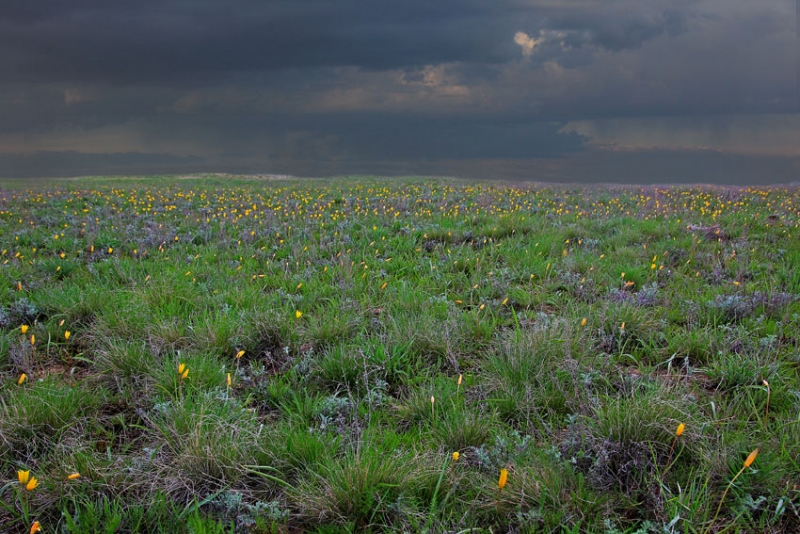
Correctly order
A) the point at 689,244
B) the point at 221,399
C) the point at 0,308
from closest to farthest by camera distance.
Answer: the point at 221,399 → the point at 0,308 → the point at 689,244

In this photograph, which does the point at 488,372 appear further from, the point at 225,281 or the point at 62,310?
the point at 62,310

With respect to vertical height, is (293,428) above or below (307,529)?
above

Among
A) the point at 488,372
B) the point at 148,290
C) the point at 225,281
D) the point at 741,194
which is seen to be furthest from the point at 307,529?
the point at 741,194

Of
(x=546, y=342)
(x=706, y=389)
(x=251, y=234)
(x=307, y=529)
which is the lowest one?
(x=307, y=529)

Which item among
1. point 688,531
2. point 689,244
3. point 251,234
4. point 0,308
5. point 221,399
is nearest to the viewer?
point 688,531

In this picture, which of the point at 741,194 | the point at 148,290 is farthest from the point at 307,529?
the point at 741,194

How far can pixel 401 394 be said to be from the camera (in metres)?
3.59

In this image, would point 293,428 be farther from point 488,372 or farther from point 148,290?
point 148,290

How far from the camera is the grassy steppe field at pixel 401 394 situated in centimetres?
248

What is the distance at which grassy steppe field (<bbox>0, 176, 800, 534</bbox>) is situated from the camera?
8.13 ft

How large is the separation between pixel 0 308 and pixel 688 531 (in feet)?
19.9

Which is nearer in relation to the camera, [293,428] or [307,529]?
[307,529]

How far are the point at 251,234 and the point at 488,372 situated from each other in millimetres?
6099

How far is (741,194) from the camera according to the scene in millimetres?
16719
